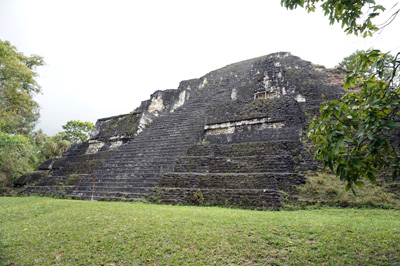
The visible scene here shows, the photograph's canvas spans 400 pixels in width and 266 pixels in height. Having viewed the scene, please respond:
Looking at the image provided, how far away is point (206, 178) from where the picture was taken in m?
6.12

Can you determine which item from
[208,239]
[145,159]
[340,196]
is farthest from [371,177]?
[145,159]

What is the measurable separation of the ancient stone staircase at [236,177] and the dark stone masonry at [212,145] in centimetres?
2

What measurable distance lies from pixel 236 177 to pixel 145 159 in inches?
172

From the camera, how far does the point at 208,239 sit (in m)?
3.24

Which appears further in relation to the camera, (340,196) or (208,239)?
(340,196)

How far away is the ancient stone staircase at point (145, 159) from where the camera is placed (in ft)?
24.5

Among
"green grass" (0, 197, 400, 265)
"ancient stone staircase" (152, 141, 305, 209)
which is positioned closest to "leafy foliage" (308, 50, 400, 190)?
"green grass" (0, 197, 400, 265)

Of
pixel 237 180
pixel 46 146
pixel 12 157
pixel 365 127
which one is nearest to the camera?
pixel 365 127

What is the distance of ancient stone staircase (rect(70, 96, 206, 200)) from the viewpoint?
24.5ft

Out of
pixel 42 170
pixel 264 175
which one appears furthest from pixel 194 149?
pixel 42 170

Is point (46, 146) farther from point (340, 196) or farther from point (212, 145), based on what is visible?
point (340, 196)

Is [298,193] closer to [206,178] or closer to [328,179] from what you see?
[328,179]

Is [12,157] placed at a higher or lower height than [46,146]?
lower

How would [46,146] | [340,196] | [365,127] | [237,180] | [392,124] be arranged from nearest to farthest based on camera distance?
[392,124], [365,127], [340,196], [237,180], [46,146]
